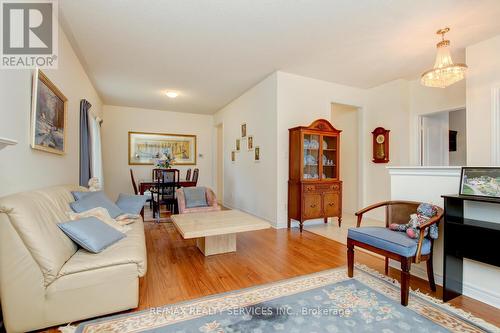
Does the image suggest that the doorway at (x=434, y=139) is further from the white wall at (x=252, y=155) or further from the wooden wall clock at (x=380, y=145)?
the white wall at (x=252, y=155)

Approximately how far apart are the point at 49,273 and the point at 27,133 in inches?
50.7

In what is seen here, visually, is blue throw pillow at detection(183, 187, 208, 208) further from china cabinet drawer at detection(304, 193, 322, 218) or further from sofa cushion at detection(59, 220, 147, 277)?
sofa cushion at detection(59, 220, 147, 277)

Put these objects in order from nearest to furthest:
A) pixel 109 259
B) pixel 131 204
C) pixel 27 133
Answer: pixel 109 259, pixel 27 133, pixel 131 204

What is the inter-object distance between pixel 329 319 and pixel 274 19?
113 inches

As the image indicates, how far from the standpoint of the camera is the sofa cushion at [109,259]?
159cm

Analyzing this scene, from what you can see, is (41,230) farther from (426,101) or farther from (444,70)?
(426,101)

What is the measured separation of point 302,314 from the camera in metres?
1.69

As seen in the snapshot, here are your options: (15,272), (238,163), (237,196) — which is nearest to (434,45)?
(238,163)

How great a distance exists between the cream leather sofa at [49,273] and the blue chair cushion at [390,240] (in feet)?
5.94

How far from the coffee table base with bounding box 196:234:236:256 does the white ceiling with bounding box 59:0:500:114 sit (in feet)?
8.23

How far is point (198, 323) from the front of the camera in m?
1.60

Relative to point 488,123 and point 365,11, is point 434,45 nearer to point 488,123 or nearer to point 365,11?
point 488,123

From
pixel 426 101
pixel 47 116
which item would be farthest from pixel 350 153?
pixel 47 116
